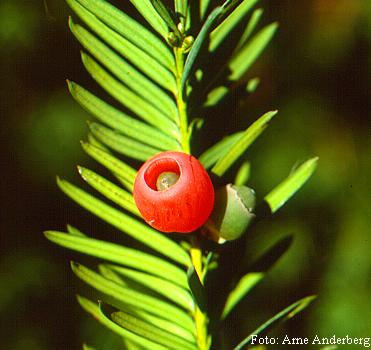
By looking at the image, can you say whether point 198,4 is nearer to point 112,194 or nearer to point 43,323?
point 112,194

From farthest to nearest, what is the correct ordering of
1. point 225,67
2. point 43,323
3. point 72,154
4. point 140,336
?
point 72,154
point 43,323
point 225,67
point 140,336

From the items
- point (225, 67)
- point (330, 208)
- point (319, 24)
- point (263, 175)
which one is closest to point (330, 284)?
point (330, 208)

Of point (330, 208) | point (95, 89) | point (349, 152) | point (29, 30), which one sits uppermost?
point (29, 30)

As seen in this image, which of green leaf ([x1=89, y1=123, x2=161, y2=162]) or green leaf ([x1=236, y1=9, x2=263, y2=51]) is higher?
green leaf ([x1=236, y1=9, x2=263, y2=51])

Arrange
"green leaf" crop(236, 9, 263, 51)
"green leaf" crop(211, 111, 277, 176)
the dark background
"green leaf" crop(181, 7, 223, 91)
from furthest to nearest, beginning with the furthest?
the dark background, "green leaf" crop(236, 9, 263, 51), "green leaf" crop(211, 111, 277, 176), "green leaf" crop(181, 7, 223, 91)

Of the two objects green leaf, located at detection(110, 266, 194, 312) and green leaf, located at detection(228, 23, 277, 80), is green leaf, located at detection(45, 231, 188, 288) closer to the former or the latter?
green leaf, located at detection(110, 266, 194, 312)

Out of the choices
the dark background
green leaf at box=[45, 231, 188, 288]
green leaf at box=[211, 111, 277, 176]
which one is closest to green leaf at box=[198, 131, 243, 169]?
green leaf at box=[211, 111, 277, 176]

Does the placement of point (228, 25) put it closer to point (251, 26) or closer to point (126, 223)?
point (251, 26)

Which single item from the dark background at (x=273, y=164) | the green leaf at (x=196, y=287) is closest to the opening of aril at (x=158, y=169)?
the green leaf at (x=196, y=287)

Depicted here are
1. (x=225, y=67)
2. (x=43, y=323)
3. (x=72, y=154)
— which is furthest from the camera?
(x=72, y=154)
